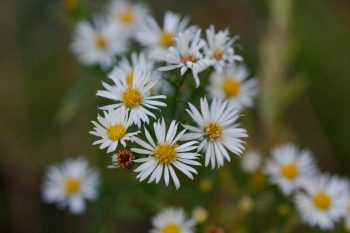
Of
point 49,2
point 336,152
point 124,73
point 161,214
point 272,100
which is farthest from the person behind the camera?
point 49,2

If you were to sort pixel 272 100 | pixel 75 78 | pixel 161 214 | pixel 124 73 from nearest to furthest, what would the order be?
pixel 124 73, pixel 161 214, pixel 272 100, pixel 75 78

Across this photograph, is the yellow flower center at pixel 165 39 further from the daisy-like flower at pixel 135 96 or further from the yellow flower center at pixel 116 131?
the yellow flower center at pixel 116 131

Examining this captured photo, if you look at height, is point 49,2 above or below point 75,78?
above

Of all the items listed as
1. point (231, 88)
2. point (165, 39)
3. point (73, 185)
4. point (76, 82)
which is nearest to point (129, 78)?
point (165, 39)

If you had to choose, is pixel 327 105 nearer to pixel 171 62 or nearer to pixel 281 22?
pixel 281 22

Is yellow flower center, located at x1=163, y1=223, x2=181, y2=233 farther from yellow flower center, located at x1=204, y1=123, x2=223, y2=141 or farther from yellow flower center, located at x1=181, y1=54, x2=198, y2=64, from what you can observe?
yellow flower center, located at x1=181, y1=54, x2=198, y2=64

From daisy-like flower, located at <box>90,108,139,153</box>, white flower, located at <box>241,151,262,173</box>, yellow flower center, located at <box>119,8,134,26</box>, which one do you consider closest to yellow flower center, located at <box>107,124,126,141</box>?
daisy-like flower, located at <box>90,108,139,153</box>

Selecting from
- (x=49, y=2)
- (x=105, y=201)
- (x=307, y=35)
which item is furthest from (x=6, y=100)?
(x=307, y=35)

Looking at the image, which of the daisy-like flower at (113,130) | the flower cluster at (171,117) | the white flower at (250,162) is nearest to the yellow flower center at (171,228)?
the flower cluster at (171,117)
